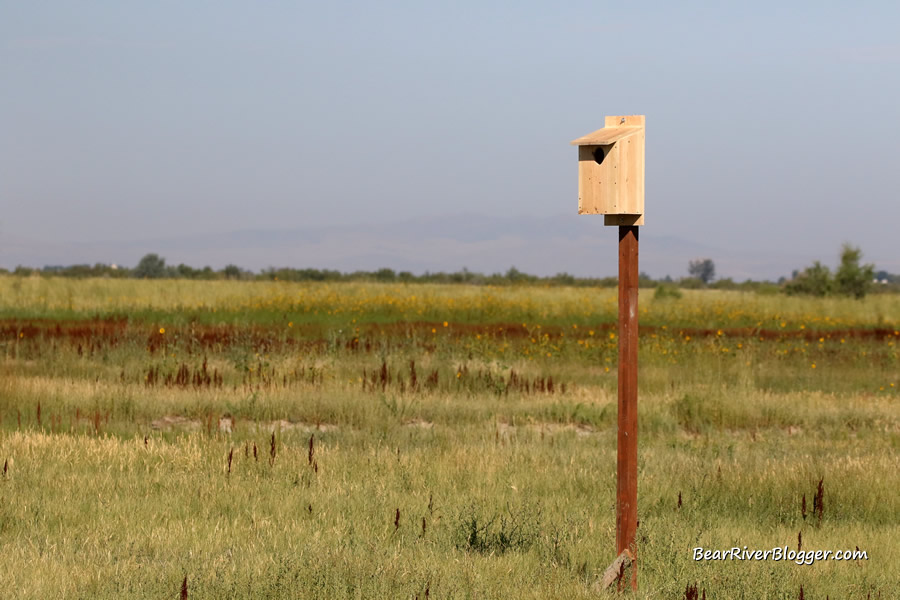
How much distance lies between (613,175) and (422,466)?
372 cm

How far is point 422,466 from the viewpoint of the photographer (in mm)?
7527

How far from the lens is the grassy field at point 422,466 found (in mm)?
4977

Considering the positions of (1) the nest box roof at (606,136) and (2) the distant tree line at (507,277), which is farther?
(2) the distant tree line at (507,277)

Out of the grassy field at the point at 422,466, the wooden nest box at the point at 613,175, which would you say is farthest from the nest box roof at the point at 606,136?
the grassy field at the point at 422,466

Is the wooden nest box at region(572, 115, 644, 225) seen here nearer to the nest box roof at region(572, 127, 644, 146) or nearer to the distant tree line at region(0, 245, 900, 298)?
the nest box roof at region(572, 127, 644, 146)

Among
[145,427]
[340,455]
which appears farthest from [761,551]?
[145,427]

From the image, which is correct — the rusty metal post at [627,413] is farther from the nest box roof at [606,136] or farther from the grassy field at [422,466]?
the nest box roof at [606,136]

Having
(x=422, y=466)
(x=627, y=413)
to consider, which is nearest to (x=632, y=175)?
(x=627, y=413)

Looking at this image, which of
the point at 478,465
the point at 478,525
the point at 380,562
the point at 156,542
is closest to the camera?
the point at 380,562

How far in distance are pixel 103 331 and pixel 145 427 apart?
8.51 m

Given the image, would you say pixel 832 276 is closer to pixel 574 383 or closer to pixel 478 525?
pixel 574 383

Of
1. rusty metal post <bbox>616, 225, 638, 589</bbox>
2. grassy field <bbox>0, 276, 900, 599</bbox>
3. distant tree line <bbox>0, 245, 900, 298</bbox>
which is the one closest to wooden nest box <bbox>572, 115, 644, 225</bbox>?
rusty metal post <bbox>616, 225, 638, 589</bbox>

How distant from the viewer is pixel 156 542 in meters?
5.50

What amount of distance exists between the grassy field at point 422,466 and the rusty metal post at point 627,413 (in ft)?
1.31
